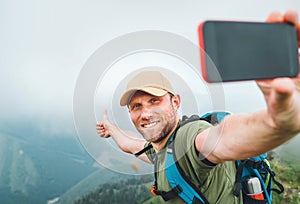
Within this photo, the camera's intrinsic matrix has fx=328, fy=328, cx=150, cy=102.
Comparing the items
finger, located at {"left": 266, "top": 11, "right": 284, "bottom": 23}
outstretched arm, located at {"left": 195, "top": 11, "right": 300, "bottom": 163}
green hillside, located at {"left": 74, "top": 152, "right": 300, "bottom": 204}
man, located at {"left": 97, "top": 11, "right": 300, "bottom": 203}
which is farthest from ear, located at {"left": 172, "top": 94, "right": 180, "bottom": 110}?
green hillside, located at {"left": 74, "top": 152, "right": 300, "bottom": 204}

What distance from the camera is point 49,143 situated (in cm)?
514

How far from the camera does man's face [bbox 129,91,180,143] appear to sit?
3.16 feet

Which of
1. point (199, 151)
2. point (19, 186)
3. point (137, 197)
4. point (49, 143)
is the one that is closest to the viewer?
point (199, 151)

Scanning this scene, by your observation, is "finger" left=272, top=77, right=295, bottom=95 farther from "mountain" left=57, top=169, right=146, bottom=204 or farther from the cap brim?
"mountain" left=57, top=169, right=146, bottom=204

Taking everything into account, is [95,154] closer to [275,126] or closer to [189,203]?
[189,203]

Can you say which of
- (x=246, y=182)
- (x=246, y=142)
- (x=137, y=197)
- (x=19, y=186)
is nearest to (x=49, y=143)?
(x=19, y=186)

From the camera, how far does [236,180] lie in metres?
1.01

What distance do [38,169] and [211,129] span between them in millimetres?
4537

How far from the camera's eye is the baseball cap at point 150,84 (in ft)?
3.10

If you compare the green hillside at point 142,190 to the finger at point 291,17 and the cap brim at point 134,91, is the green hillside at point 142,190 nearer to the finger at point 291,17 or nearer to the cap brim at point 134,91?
the cap brim at point 134,91

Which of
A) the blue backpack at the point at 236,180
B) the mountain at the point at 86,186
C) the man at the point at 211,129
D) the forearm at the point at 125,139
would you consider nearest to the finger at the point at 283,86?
the man at the point at 211,129

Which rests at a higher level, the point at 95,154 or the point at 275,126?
the point at 275,126

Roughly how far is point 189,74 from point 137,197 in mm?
3018

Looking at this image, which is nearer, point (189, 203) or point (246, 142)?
point (246, 142)
